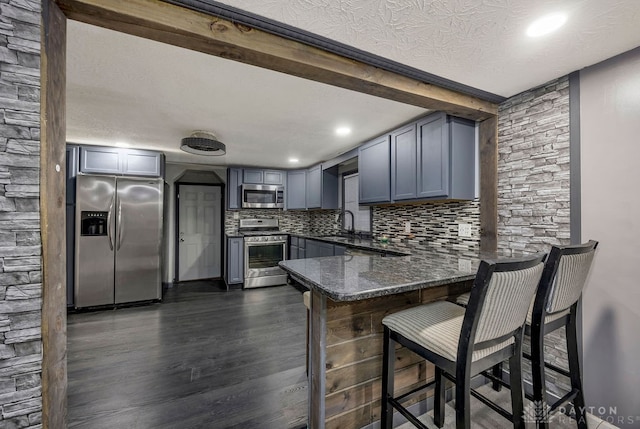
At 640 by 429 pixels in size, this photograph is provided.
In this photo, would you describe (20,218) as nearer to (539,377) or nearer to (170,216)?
(539,377)

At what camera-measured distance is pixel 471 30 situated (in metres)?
1.26

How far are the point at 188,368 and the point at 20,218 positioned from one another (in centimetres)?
170

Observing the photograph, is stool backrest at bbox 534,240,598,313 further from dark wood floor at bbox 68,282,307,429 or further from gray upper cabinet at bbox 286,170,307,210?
gray upper cabinet at bbox 286,170,307,210

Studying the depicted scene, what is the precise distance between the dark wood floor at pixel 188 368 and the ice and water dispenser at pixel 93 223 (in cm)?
104

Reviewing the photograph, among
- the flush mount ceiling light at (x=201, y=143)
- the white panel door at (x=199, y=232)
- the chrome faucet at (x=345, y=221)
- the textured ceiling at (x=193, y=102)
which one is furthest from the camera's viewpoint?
the white panel door at (x=199, y=232)

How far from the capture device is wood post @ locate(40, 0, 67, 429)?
90cm

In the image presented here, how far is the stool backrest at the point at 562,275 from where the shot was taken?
1169 mm

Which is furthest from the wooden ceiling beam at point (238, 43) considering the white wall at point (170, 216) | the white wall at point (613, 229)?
the white wall at point (170, 216)

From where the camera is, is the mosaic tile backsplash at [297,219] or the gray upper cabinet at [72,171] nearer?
the gray upper cabinet at [72,171]

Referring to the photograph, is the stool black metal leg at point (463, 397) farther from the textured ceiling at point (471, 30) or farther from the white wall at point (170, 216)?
the white wall at point (170, 216)

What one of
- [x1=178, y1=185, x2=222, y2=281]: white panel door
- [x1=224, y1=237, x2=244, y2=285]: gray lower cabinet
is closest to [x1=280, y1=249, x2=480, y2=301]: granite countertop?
[x1=224, y1=237, x2=244, y2=285]: gray lower cabinet

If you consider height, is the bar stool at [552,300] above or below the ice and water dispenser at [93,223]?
below

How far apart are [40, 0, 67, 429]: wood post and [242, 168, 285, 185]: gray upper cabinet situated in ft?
12.5

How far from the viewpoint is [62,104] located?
1017 mm
